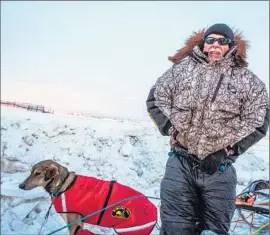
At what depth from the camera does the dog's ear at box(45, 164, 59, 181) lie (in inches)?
177

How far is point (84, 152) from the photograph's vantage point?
9.44 metres

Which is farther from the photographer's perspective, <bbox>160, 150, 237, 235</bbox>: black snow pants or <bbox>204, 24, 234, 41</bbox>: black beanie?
<bbox>204, 24, 234, 41</bbox>: black beanie

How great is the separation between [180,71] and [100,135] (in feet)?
25.3

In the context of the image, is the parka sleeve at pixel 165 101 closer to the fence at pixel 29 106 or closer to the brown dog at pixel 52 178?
the brown dog at pixel 52 178

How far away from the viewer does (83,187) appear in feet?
13.6

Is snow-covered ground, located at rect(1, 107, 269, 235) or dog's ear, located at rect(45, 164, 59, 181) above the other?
dog's ear, located at rect(45, 164, 59, 181)

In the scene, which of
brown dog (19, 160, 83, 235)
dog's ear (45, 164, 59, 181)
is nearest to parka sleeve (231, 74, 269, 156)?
brown dog (19, 160, 83, 235)

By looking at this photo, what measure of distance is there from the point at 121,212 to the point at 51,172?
1100mm

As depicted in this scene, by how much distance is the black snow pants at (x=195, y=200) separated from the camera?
2.65 m

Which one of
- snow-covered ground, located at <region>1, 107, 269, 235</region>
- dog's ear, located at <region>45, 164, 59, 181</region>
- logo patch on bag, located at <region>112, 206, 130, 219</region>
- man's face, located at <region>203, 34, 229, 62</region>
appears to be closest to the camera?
man's face, located at <region>203, 34, 229, 62</region>

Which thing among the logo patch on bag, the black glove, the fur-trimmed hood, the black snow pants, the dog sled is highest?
the fur-trimmed hood

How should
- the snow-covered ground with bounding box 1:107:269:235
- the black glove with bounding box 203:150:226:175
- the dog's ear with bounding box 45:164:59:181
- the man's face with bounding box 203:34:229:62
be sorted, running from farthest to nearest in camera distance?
the snow-covered ground with bounding box 1:107:269:235 → the dog's ear with bounding box 45:164:59:181 → the man's face with bounding box 203:34:229:62 → the black glove with bounding box 203:150:226:175

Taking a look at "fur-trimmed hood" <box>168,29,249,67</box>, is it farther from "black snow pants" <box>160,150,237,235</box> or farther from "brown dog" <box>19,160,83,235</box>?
"brown dog" <box>19,160,83,235</box>

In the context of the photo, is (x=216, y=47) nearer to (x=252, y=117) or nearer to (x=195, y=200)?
(x=252, y=117)
